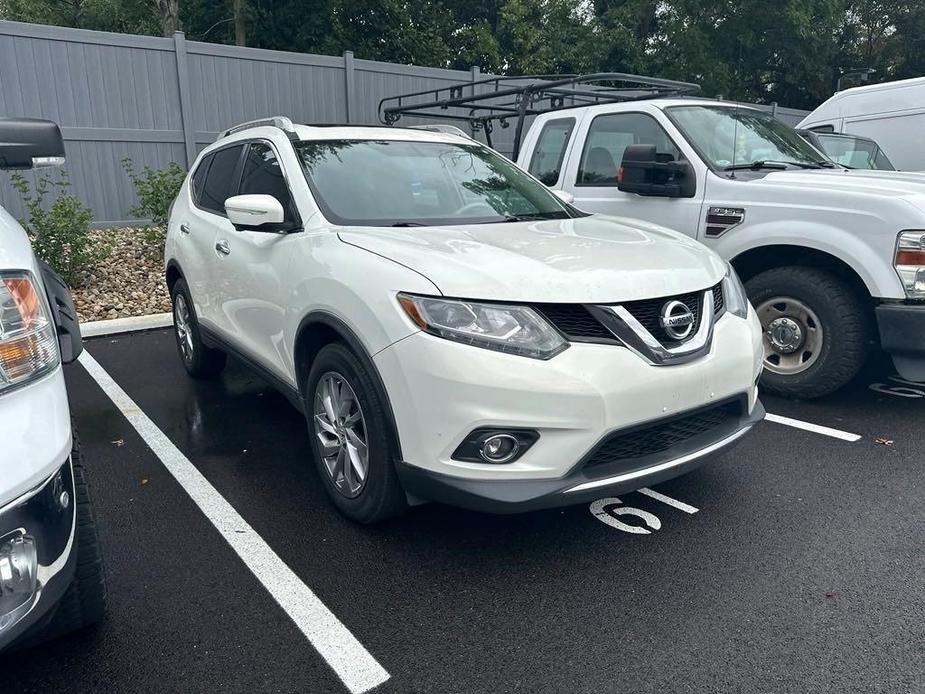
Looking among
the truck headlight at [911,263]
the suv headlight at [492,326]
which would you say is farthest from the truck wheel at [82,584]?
the truck headlight at [911,263]

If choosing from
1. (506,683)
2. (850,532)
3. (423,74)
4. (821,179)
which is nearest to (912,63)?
(423,74)

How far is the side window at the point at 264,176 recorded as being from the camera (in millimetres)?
3689

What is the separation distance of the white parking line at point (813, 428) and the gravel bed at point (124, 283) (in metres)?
6.07

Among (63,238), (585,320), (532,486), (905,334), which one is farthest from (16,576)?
(63,238)

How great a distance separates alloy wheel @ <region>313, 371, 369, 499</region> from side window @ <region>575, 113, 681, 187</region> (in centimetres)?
326

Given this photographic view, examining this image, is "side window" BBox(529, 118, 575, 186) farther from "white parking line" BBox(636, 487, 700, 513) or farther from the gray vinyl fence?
the gray vinyl fence

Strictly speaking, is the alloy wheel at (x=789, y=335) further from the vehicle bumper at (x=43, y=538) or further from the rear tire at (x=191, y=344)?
the vehicle bumper at (x=43, y=538)

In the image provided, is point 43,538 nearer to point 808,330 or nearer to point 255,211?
point 255,211

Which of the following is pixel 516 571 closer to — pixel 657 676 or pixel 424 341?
pixel 657 676

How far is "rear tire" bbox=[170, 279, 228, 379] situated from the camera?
5040 mm

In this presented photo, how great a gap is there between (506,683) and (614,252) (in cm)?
174

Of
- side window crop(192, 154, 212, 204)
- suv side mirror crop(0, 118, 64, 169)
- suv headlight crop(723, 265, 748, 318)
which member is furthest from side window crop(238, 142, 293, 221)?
suv headlight crop(723, 265, 748, 318)

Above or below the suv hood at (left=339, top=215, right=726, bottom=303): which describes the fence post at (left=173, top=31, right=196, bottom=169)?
above

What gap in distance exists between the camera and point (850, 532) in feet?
10.2
